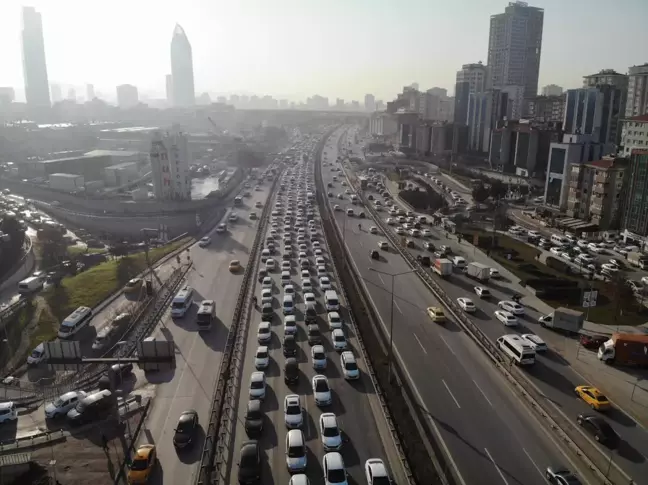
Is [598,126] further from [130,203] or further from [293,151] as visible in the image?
[293,151]

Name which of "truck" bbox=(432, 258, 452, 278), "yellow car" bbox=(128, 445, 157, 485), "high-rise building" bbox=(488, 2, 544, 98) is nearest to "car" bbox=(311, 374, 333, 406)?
"yellow car" bbox=(128, 445, 157, 485)

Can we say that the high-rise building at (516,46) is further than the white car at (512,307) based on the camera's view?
Yes

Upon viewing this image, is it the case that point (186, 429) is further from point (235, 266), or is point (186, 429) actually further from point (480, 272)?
point (480, 272)

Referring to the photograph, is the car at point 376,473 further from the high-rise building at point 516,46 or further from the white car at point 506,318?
the high-rise building at point 516,46

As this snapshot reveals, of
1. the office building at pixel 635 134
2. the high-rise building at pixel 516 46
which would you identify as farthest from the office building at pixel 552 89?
the office building at pixel 635 134

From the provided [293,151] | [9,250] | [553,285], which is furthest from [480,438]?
[293,151]

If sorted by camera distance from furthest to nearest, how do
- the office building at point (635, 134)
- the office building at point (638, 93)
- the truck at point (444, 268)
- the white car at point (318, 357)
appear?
the office building at point (638, 93) → the office building at point (635, 134) → the truck at point (444, 268) → the white car at point (318, 357)
